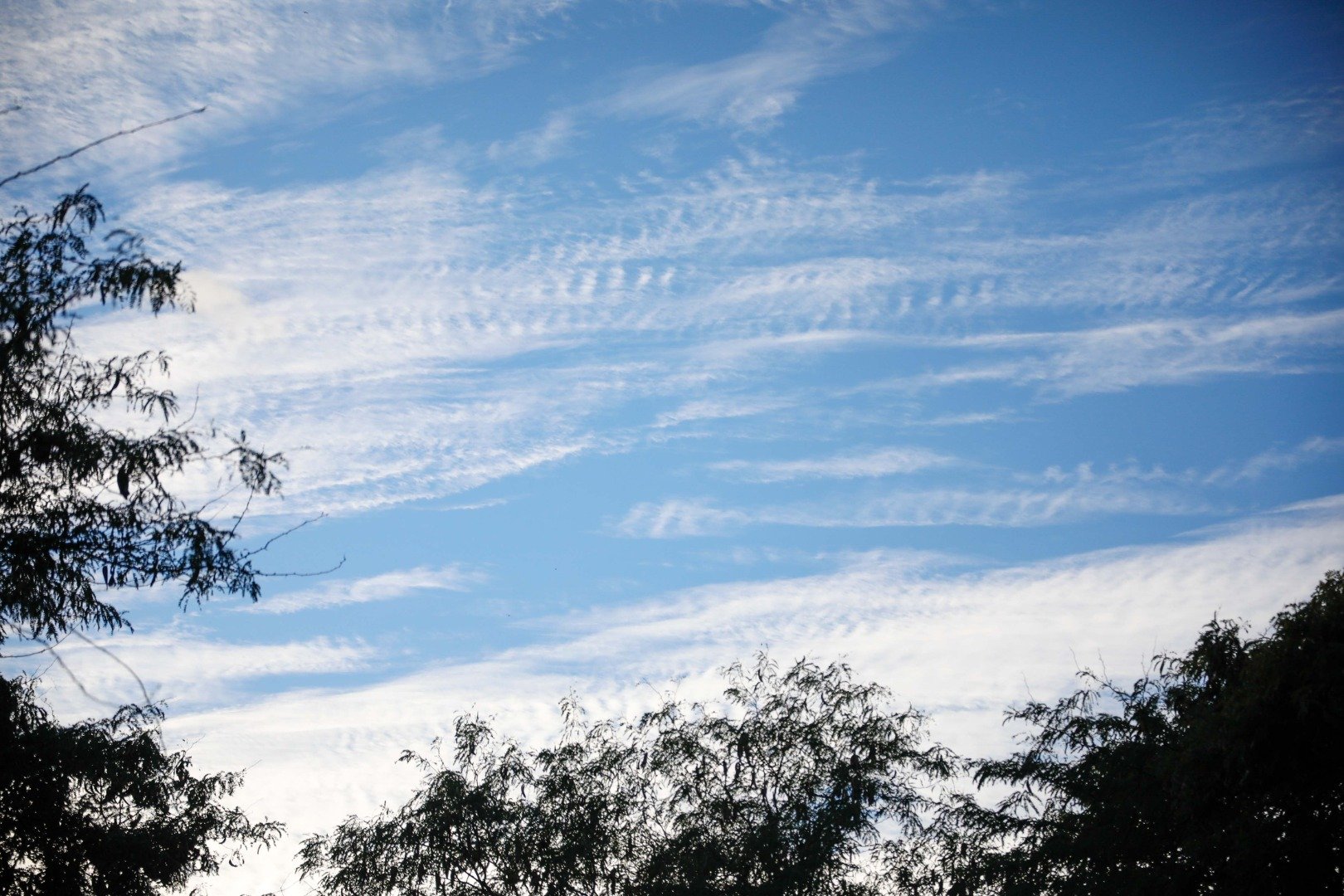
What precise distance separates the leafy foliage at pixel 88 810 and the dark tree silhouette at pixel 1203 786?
34.6ft

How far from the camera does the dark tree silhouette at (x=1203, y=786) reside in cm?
1146

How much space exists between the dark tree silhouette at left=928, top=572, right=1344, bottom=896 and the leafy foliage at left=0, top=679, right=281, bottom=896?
1053 centimetres

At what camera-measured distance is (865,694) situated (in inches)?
789

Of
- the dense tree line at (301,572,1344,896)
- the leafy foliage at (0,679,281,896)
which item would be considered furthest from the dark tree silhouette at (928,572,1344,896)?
the leafy foliage at (0,679,281,896)

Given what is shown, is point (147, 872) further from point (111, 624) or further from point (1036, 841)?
point (1036, 841)

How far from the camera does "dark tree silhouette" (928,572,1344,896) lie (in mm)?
11461

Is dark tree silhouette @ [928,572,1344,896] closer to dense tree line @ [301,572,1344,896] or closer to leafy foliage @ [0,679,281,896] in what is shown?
dense tree line @ [301,572,1344,896]

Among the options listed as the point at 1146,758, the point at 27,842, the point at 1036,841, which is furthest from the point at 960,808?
the point at 27,842

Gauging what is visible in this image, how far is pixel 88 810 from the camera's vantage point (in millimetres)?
14875

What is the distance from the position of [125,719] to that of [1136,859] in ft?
40.8

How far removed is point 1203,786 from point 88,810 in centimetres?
1223

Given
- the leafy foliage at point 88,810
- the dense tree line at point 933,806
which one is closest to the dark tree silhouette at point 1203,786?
the dense tree line at point 933,806

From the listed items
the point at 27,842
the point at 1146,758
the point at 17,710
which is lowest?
the point at 1146,758

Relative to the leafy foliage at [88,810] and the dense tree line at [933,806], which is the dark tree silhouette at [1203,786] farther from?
the leafy foliage at [88,810]
